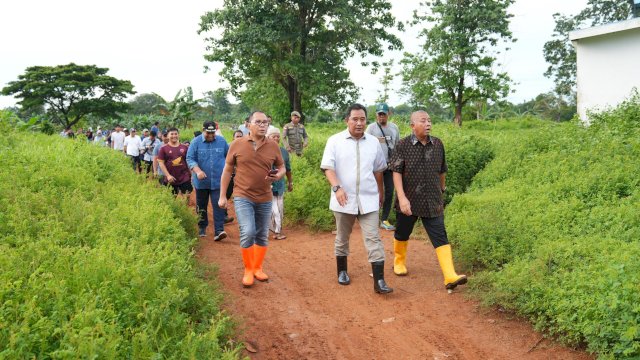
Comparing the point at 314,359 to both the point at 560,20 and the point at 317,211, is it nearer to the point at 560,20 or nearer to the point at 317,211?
the point at 317,211

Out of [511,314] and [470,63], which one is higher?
[470,63]

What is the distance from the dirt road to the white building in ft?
28.1

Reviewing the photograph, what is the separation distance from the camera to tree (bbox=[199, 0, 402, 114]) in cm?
2342

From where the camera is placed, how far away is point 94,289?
345 cm

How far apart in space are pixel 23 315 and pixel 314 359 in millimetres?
2225

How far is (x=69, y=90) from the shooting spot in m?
45.8

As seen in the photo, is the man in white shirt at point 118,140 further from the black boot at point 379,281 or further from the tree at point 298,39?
the black boot at point 379,281

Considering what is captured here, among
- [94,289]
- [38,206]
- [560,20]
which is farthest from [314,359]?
[560,20]

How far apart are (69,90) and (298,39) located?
30.0m

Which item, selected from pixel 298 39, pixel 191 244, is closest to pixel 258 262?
pixel 191 244

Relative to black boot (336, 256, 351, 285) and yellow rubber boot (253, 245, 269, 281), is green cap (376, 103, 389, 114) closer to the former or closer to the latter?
black boot (336, 256, 351, 285)

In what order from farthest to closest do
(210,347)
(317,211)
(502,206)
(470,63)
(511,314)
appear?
(470,63) → (317,211) → (502,206) → (511,314) → (210,347)

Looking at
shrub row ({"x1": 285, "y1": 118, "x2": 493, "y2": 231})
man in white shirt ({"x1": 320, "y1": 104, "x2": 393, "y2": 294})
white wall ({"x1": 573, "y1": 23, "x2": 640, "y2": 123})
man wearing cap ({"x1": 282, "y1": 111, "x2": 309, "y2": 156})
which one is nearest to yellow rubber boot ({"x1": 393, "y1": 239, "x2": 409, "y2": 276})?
man in white shirt ({"x1": 320, "y1": 104, "x2": 393, "y2": 294})

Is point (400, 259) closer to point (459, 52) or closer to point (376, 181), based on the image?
point (376, 181)
